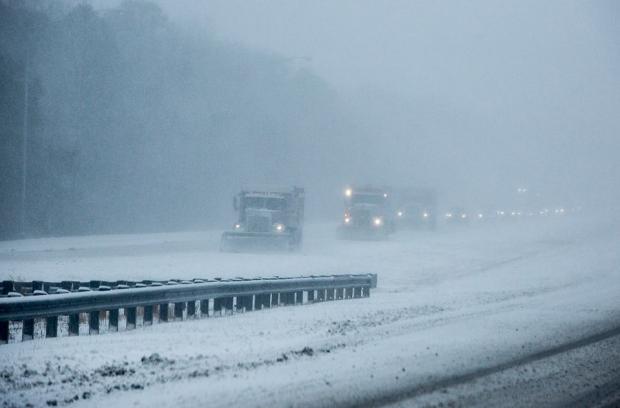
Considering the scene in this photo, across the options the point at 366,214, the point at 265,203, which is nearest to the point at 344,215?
the point at 366,214

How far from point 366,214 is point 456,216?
114 ft

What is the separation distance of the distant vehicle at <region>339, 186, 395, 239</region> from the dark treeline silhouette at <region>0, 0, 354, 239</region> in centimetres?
1157

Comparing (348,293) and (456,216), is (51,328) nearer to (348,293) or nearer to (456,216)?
(348,293)

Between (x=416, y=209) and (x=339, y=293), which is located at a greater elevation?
(x=416, y=209)

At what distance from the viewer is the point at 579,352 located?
11.3m

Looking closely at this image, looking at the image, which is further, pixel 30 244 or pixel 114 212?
pixel 114 212

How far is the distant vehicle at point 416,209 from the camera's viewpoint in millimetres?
69938

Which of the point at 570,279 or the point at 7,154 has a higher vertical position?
the point at 7,154

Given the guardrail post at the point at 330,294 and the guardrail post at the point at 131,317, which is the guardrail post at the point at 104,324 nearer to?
the guardrail post at the point at 131,317

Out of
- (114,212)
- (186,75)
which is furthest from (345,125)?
(114,212)

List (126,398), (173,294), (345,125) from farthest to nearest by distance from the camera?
(345,125) < (173,294) < (126,398)

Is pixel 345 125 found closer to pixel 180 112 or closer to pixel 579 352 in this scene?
pixel 180 112

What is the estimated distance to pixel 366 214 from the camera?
54.1 m

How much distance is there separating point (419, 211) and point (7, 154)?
34.0 m
